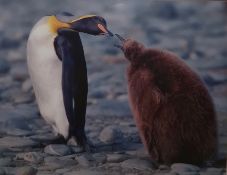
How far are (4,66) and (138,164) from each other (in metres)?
0.57

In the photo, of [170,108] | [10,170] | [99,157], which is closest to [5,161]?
[10,170]

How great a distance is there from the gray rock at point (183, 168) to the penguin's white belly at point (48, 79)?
13.6 inches

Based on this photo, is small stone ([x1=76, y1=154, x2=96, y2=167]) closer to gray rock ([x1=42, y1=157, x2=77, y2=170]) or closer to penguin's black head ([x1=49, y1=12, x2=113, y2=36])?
gray rock ([x1=42, y1=157, x2=77, y2=170])

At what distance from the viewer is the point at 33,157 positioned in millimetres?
1672

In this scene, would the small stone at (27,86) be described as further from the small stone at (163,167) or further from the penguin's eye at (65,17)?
the small stone at (163,167)

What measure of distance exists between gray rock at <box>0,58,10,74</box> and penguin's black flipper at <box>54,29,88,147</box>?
0.70 ft

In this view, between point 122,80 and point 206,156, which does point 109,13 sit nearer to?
point 122,80

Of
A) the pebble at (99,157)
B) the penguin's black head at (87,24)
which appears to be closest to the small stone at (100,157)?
the pebble at (99,157)

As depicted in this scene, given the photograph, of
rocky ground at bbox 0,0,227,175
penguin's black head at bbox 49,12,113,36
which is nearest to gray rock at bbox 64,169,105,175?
rocky ground at bbox 0,0,227,175

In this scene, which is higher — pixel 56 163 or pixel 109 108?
pixel 109 108

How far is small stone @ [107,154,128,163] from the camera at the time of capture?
5.52ft

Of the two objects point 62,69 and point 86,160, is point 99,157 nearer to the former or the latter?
point 86,160

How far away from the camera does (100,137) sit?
5.92 ft

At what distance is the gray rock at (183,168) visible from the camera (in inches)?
63.7
